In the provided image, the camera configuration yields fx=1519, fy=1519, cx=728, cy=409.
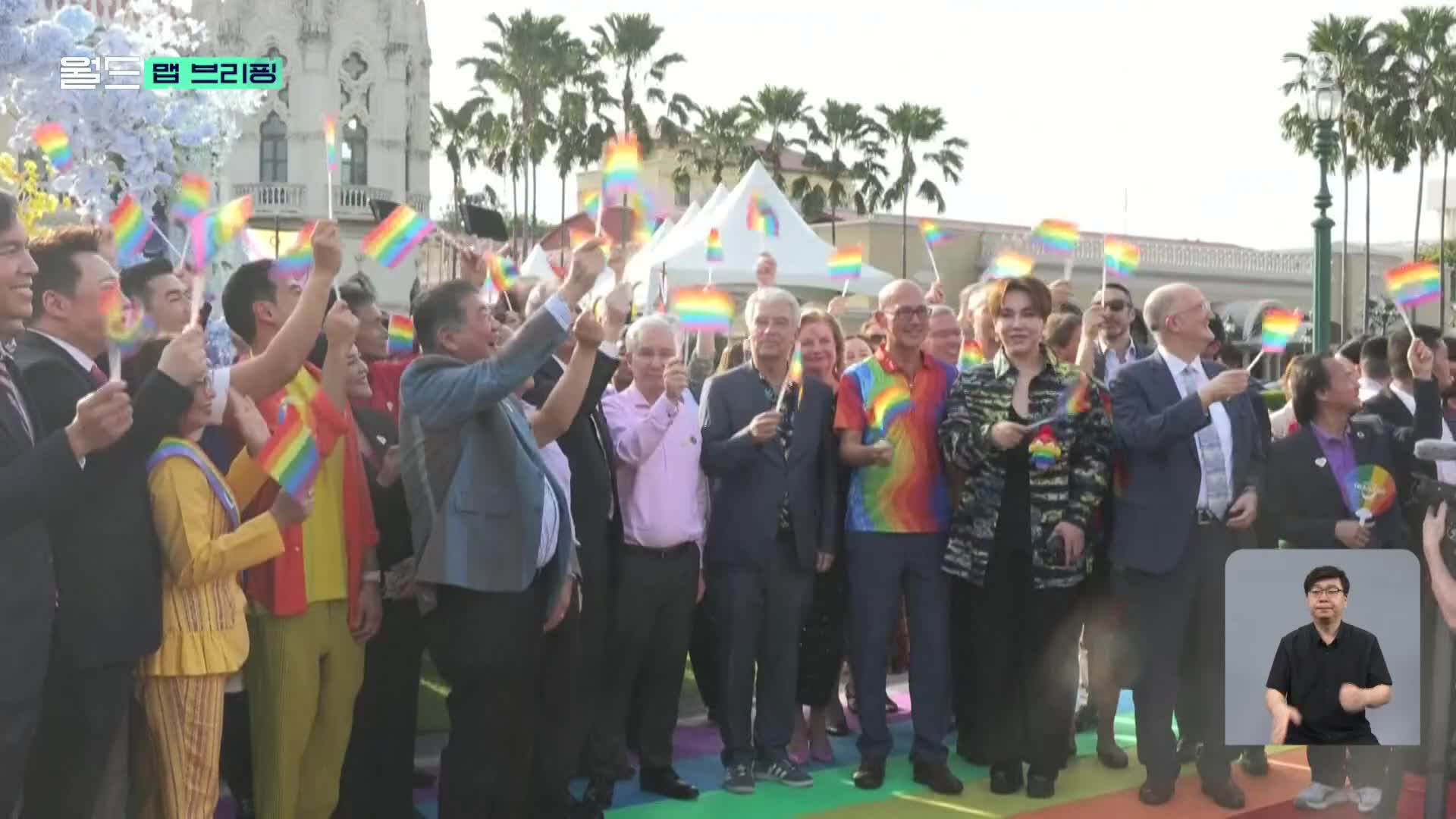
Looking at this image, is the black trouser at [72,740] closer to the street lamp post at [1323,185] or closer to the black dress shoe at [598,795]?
the black dress shoe at [598,795]

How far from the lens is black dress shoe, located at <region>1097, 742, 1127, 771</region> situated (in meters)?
6.77

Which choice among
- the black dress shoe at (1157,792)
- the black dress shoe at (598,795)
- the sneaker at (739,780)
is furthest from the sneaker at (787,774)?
the black dress shoe at (1157,792)

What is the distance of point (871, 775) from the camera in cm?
631

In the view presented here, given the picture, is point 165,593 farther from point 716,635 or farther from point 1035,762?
point 1035,762

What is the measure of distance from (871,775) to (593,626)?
1347mm

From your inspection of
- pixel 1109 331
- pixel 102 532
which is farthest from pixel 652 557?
pixel 1109 331

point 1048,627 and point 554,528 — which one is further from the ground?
point 554,528

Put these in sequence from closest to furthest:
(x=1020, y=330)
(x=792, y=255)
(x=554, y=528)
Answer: (x=554, y=528) < (x=1020, y=330) < (x=792, y=255)

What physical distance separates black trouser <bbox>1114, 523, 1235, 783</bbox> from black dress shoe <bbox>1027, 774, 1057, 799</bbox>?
404 mm

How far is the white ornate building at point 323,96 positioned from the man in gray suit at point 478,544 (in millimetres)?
43146

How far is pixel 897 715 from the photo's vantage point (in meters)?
7.63

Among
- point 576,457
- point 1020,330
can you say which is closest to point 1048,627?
point 1020,330

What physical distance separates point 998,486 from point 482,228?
134 inches

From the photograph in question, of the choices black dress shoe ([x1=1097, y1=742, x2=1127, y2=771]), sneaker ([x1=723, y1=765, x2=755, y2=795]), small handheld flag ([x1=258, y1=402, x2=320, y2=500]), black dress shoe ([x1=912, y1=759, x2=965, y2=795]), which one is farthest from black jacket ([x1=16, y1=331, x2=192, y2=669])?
black dress shoe ([x1=1097, y1=742, x2=1127, y2=771])
